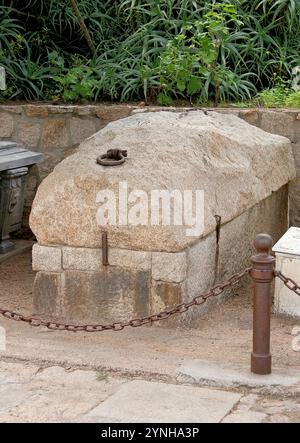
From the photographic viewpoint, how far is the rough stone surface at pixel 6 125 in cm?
722

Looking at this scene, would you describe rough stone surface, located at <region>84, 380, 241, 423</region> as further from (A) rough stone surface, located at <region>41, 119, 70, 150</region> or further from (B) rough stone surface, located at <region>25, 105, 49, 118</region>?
(B) rough stone surface, located at <region>25, 105, 49, 118</region>

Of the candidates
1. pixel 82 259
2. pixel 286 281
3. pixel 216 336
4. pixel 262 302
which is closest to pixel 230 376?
pixel 262 302

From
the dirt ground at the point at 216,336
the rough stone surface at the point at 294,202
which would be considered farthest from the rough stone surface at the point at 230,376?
the rough stone surface at the point at 294,202

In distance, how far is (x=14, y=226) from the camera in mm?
7059

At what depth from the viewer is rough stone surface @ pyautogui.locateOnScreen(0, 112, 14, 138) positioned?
7.22 m

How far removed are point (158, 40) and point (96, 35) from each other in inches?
36.7

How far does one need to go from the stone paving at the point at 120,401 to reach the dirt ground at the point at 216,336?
1.55 feet

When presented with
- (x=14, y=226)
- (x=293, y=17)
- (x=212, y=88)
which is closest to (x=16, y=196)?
(x=14, y=226)

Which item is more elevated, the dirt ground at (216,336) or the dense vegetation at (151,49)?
the dense vegetation at (151,49)

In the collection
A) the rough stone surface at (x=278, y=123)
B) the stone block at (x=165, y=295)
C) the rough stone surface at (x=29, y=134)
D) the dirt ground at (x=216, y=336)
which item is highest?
the rough stone surface at (x=278, y=123)

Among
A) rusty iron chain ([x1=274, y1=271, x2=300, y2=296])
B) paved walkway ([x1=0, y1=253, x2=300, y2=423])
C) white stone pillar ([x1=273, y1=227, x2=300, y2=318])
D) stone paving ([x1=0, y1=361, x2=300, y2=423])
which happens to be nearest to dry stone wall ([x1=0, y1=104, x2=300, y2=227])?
white stone pillar ([x1=273, y1=227, x2=300, y2=318])

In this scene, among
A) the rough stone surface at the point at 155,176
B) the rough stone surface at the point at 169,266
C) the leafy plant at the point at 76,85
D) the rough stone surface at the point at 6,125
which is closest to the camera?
the rough stone surface at the point at 169,266

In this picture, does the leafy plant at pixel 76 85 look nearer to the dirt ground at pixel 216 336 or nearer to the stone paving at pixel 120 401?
the dirt ground at pixel 216 336

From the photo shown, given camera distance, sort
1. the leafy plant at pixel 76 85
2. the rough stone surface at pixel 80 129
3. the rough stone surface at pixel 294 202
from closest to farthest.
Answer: the rough stone surface at pixel 294 202, the rough stone surface at pixel 80 129, the leafy plant at pixel 76 85
